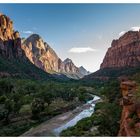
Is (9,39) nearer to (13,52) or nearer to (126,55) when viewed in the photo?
(13,52)

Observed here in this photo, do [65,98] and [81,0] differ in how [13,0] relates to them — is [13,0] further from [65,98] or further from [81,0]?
[65,98]

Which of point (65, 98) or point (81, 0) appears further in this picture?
point (65, 98)

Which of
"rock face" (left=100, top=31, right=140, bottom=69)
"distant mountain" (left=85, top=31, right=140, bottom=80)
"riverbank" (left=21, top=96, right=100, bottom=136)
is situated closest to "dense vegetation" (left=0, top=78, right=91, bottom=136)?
"riverbank" (left=21, top=96, right=100, bottom=136)

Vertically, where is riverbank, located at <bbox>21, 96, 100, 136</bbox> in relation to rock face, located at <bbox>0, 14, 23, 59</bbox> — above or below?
below

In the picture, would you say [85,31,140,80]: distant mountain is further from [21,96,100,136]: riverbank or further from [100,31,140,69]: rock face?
[21,96,100,136]: riverbank

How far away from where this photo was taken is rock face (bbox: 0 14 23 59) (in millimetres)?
162500

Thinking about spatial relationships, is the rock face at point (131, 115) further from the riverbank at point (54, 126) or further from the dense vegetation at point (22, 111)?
the dense vegetation at point (22, 111)

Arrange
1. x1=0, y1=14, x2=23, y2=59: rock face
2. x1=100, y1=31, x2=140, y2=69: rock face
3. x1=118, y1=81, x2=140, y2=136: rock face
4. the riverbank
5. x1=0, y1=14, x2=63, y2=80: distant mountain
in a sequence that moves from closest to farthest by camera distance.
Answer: x1=118, y1=81, x2=140, y2=136: rock face < the riverbank < x1=0, y1=14, x2=63, y2=80: distant mountain < x1=0, y1=14, x2=23, y2=59: rock face < x1=100, y1=31, x2=140, y2=69: rock face

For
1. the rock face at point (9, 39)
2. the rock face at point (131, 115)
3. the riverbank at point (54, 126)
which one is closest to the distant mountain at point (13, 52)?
the rock face at point (9, 39)

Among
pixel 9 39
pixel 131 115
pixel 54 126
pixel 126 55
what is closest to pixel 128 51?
pixel 126 55

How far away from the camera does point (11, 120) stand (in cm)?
5128

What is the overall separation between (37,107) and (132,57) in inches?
4926

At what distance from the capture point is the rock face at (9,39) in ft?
533

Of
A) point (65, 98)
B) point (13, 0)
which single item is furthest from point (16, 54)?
point (13, 0)
